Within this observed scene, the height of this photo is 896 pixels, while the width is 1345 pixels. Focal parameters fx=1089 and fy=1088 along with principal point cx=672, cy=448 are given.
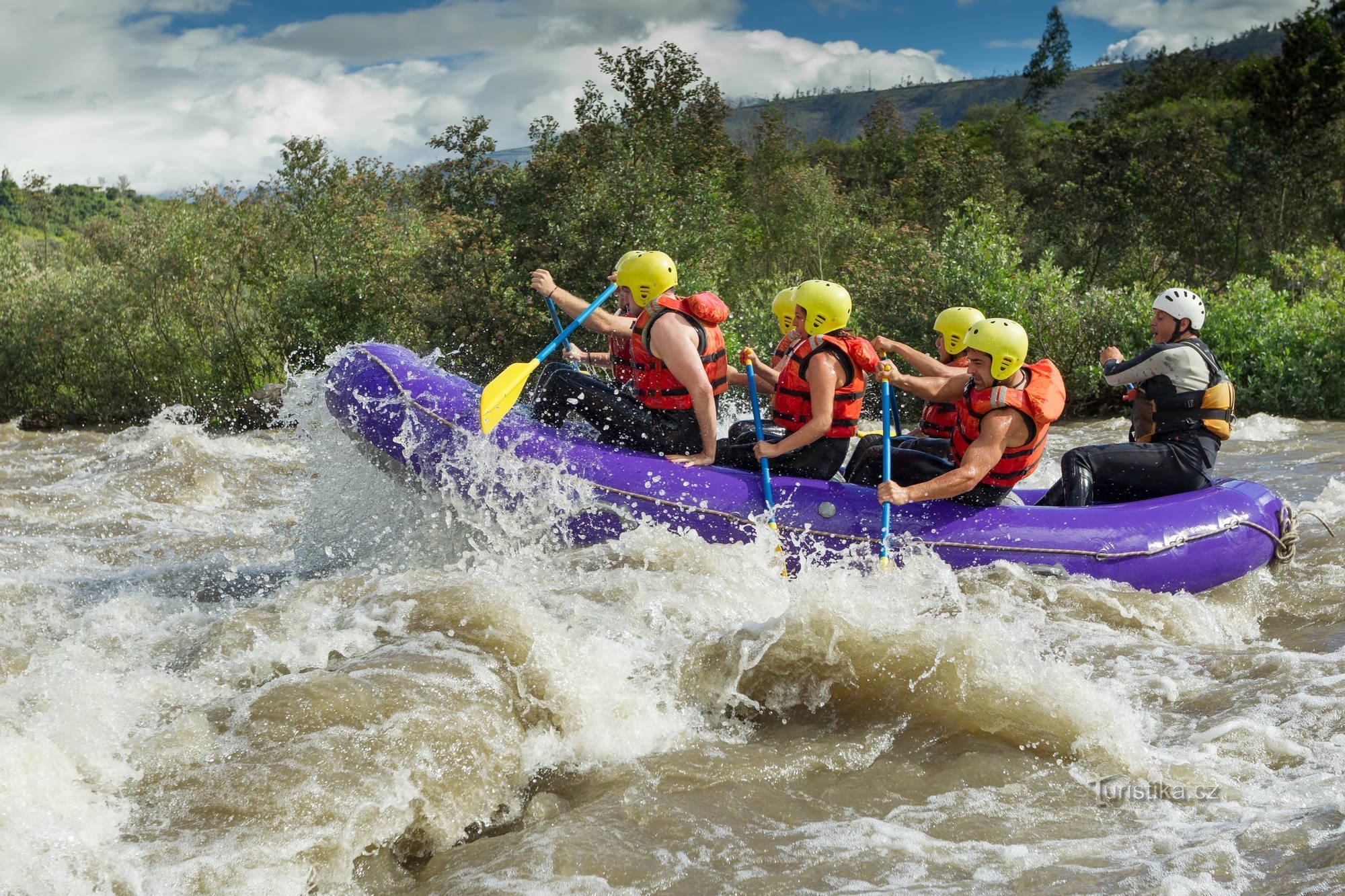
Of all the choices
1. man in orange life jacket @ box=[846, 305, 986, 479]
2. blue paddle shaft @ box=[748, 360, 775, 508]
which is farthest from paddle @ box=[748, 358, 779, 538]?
man in orange life jacket @ box=[846, 305, 986, 479]

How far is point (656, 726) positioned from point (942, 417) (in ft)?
9.77

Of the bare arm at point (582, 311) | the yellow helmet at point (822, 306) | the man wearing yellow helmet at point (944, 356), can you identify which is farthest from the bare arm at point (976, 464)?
the bare arm at point (582, 311)

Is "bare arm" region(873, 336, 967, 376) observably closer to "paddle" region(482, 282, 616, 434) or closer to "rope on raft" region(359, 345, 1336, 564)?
"rope on raft" region(359, 345, 1336, 564)

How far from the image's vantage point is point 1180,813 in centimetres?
353

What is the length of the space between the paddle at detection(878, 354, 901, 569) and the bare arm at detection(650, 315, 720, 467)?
88cm

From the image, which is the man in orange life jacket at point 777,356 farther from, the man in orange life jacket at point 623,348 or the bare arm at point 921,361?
Answer: the man in orange life jacket at point 623,348

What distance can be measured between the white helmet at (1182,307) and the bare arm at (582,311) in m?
3.01

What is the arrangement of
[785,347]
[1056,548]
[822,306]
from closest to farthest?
[1056,548] < [822,306] < [785,347]

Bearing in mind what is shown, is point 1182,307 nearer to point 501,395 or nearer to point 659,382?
point 659,382

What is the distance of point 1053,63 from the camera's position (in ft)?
261

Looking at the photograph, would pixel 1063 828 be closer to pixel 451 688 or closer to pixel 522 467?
pixel 451 688

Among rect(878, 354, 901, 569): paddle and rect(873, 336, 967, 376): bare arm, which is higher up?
rect(873, 336, 967, 376): bare arm

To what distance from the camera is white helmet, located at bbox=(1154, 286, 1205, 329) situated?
618 centimetres

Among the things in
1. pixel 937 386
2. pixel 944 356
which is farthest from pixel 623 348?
pixel 944 356
